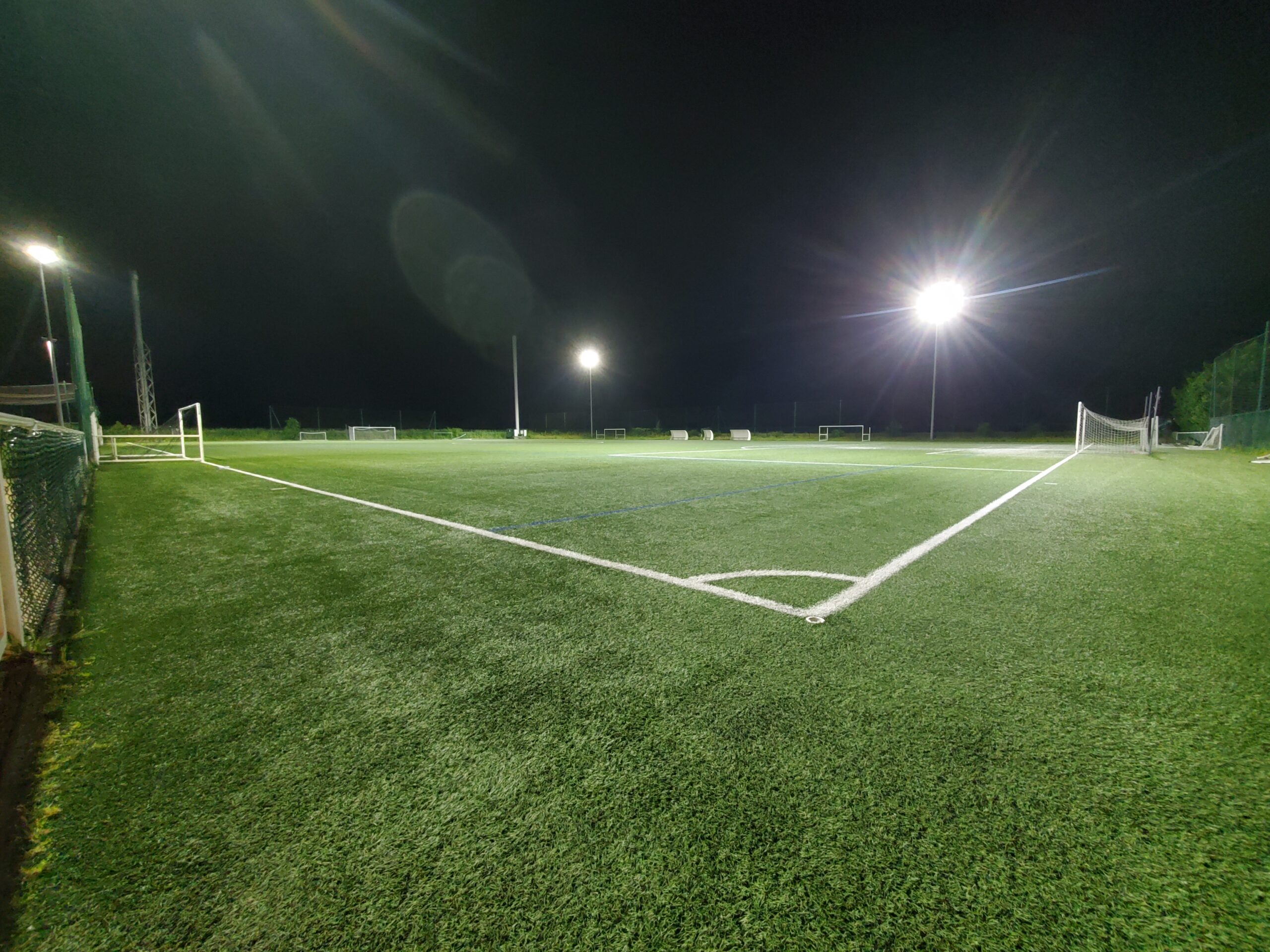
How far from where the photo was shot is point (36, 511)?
3.45 meters

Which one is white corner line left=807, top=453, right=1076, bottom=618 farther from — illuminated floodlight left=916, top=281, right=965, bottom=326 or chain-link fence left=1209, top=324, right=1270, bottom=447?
illuminated floodlight left=916, top=281, right=965, bottom=326

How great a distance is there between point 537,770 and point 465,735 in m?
0.31

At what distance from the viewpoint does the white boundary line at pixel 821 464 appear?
11.1 m

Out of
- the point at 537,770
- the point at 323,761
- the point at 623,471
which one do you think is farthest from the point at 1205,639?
the point at 623,471

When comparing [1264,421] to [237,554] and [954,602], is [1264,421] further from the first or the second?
[237,554]

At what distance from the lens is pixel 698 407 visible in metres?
51.8

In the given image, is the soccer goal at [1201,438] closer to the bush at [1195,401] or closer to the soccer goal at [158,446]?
the bush at [1195,401]

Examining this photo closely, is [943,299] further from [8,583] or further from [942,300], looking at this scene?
[8,583]

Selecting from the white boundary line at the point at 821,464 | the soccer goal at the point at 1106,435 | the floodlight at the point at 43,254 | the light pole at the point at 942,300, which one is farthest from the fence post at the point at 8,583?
the light pole at the point at 942,300

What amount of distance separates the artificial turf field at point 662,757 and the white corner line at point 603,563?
45mm

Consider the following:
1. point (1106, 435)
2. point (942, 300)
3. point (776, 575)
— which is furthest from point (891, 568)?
point (1106, 435)

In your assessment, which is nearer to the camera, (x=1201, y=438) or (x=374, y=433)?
(x=1201, y=438)

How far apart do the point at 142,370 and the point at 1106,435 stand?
52019 mm

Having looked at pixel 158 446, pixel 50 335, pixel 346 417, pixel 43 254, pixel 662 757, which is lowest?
pixel 662 757
